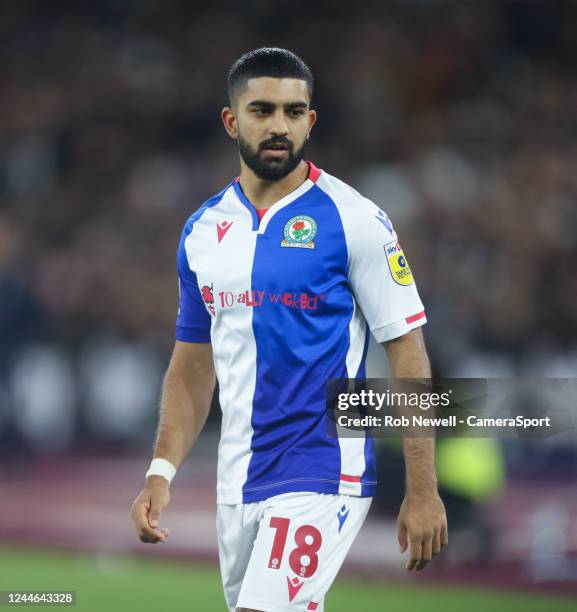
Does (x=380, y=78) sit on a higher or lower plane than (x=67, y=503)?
higher

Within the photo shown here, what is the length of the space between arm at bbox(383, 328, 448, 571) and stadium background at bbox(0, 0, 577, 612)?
410 centimetres

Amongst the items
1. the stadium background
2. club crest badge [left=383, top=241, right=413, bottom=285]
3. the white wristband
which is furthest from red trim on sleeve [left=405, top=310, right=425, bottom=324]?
the stadium background

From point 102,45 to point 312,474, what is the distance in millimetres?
11510

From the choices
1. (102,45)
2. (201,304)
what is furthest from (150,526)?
(102,45)

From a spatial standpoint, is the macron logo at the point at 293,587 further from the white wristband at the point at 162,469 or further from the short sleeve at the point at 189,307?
the short sleeve at the point at 189,307

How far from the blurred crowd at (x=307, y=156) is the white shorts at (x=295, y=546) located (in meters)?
6.54

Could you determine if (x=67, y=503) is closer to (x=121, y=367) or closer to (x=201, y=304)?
(x=121, y=367)

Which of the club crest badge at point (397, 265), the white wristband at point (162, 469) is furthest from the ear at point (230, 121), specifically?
the white wristband at point (162, 469)

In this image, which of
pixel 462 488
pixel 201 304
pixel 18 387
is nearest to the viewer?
pixel 201 304

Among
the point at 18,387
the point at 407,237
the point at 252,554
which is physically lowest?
the point at 252,554

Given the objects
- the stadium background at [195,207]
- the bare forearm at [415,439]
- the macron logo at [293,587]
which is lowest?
the macron logo at [293,587]

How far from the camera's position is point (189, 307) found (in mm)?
4324

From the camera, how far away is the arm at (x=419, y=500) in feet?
12.0

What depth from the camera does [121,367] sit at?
462 inches
